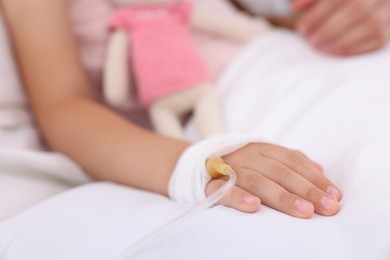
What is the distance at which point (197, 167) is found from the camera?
66 centimetres

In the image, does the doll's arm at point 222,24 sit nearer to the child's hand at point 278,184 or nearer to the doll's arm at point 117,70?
the doll's arm at point 117,70

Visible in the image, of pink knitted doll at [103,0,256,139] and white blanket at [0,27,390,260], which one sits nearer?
white blanket at [0,27,390,260]

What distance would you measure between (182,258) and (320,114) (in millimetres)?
373

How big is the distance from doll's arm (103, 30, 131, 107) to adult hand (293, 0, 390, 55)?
0.36m

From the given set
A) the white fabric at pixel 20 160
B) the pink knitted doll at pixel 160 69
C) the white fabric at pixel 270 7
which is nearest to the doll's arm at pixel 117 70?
the pink knitted doll at pixel 160 69

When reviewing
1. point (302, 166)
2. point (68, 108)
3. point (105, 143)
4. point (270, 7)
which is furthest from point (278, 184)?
point (270, 7)

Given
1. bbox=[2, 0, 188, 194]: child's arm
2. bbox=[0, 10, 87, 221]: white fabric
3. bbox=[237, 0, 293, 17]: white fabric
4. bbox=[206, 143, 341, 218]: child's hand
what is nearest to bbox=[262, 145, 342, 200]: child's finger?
bbox=[206, 143, 341, 218]: child's hand

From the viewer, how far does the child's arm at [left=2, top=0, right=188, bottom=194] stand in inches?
31.1

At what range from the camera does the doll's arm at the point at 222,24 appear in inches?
40.4

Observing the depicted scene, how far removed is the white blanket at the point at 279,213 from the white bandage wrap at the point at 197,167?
0.03m

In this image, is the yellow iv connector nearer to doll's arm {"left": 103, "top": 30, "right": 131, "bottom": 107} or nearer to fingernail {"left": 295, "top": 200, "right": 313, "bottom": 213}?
fingernail {"left": 295, "top": 200, "right": 313, "bottom": 213}

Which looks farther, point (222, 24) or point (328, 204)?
point (222, 24)

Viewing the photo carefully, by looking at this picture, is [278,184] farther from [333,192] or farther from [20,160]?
[20,160]

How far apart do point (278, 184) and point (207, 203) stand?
0.09m
